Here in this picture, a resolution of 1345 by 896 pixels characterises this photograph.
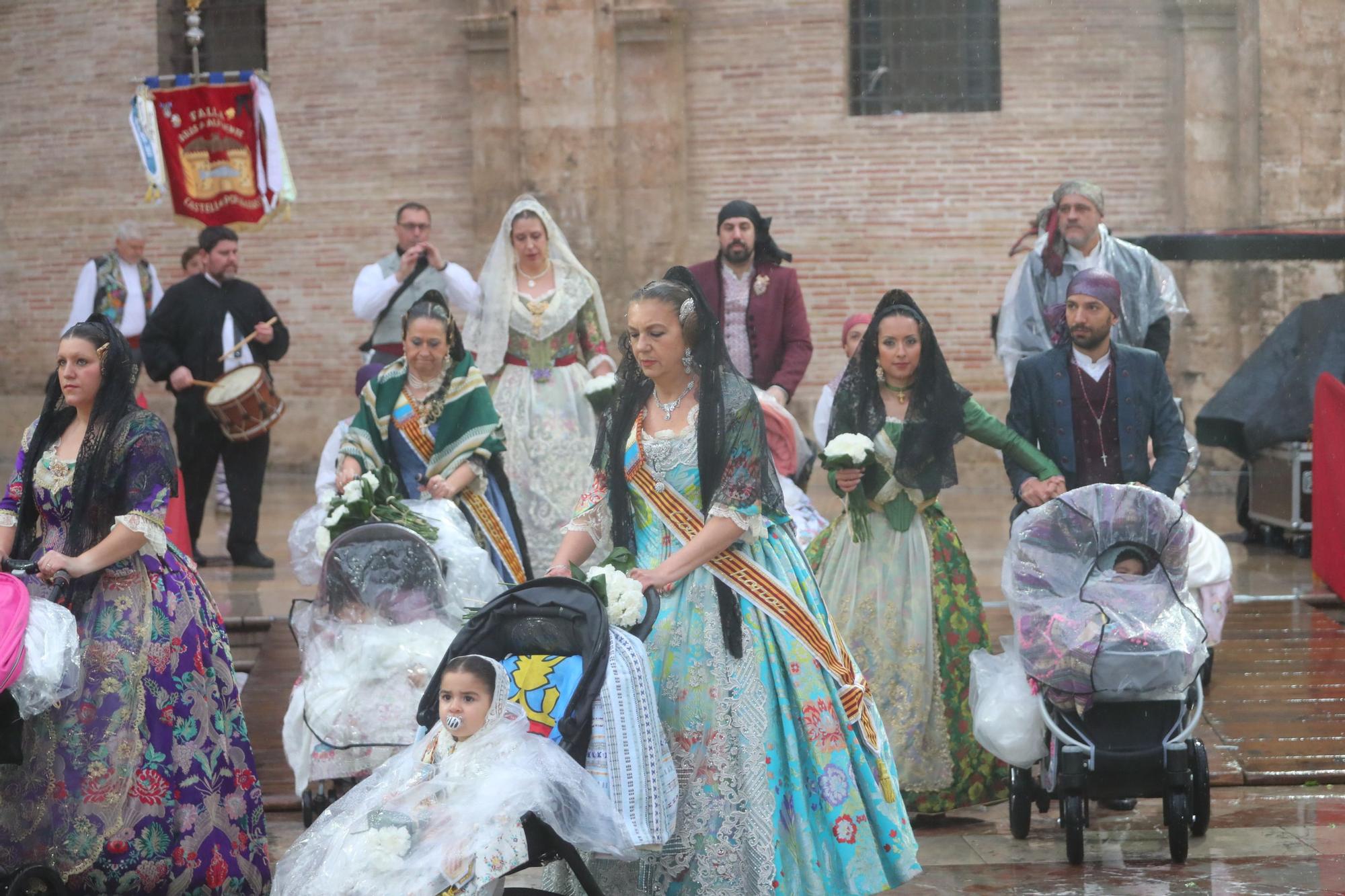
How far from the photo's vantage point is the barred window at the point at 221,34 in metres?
15.6

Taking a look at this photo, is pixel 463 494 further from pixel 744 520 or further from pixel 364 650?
pixel 744 520

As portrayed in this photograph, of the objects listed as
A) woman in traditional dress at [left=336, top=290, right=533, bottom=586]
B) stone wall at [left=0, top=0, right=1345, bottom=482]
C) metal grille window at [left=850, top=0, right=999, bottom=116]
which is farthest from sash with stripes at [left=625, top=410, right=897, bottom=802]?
metal grille window at [left=850, top=0, right=999, bottom=116]

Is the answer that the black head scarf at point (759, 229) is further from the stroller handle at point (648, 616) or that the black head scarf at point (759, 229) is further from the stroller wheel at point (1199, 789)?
the stroller handle at point (648, 616)

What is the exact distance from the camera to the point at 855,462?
610cm

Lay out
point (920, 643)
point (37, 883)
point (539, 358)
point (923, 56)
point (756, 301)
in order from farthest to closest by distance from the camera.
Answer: point (923, 56) → point (756, 301) → point (539, 358) → point (920, 643) → point (37, 883)

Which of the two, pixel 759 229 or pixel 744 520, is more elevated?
pixel 759 229

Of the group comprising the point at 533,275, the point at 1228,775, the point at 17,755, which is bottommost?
the point at 1228,775

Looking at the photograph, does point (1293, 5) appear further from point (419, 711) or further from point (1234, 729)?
point (419, 711)

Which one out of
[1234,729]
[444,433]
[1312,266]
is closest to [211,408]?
[444,433]

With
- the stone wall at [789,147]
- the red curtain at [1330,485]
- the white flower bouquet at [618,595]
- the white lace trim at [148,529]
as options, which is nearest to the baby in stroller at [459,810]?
the white flower bouquet at [618,595]

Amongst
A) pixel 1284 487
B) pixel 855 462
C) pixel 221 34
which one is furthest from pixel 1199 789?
pixel 221 34

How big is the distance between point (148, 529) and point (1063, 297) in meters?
4.27

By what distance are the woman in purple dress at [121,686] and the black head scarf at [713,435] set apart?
1436 millimetres

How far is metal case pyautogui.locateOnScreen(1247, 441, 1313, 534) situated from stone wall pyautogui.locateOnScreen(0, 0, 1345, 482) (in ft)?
9.98
